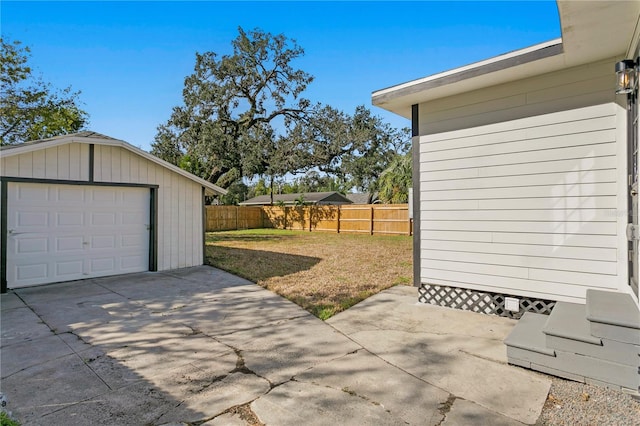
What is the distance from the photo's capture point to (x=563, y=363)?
8.98 ft

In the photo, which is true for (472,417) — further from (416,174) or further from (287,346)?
(416,174)

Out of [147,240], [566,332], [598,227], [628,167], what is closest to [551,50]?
[628,167]

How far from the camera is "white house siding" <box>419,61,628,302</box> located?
3561 mm

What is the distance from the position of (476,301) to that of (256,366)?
291cm

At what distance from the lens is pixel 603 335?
2.62 m

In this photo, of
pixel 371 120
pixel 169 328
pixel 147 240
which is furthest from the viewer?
pixel 371 120

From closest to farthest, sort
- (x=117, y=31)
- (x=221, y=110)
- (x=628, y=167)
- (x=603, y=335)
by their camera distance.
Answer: (x=603, y=335), (x=628, y=167), (x=117, y=31), (x=221, y=110)

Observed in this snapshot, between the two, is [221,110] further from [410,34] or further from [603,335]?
[603,335]

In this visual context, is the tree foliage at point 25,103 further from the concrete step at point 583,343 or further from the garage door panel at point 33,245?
the concrete step at point 583,343

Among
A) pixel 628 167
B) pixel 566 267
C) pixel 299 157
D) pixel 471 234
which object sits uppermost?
pixel 299 157

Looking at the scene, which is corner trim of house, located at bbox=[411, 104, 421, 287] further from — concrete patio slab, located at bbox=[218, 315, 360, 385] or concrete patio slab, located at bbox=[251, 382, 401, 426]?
concrete patio slab, located at bbox=[251, 382, 401, 426]

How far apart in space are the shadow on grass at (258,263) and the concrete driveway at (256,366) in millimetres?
2290

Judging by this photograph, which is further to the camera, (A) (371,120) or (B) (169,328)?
(A) (371,120)

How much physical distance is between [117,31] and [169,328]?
8611 mm
